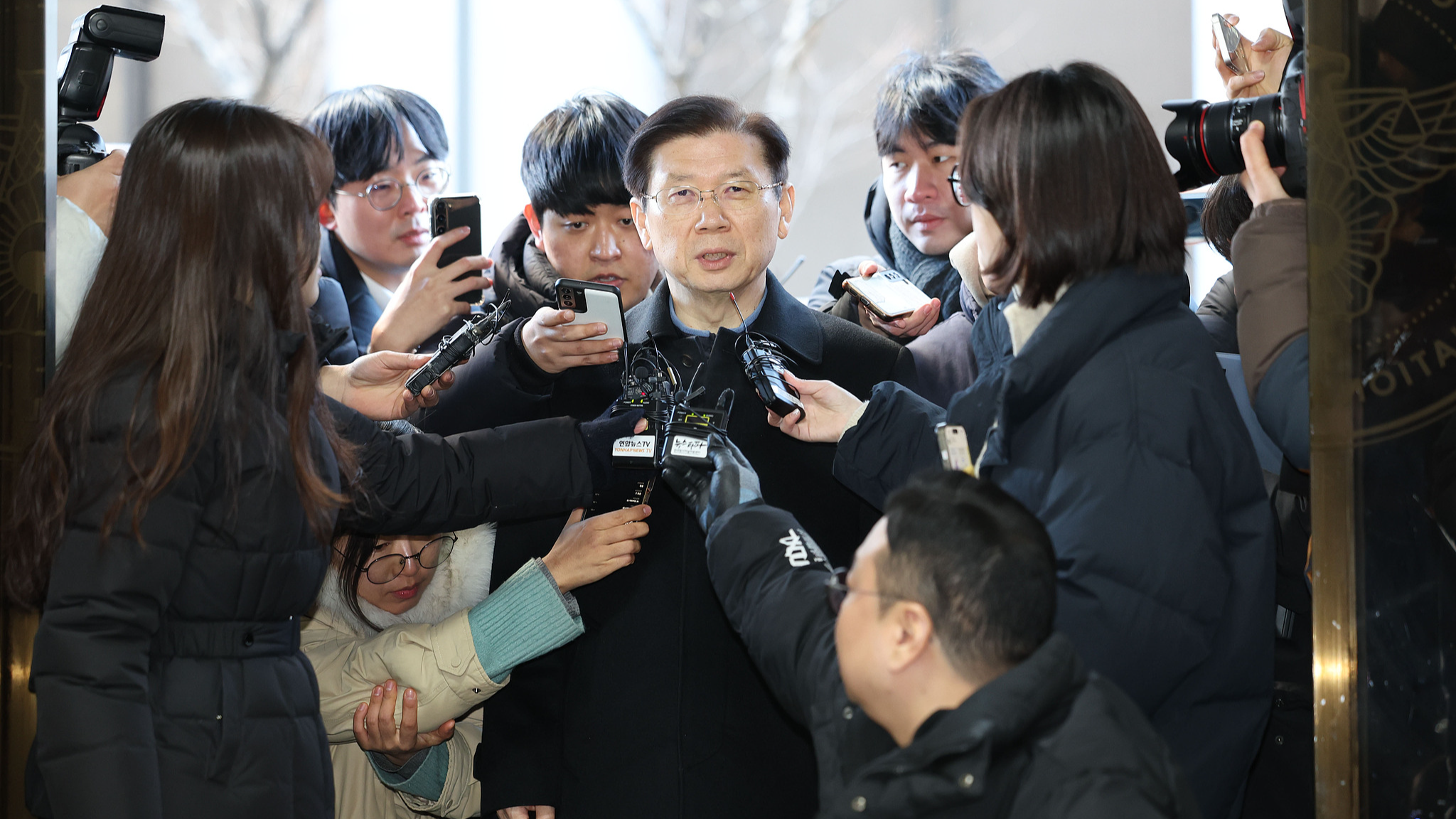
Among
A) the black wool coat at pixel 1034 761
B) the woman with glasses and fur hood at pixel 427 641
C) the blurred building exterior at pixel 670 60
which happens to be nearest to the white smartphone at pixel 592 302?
the woman with glasses and fur hood at pixel 427 641

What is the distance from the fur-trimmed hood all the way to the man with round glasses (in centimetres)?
84

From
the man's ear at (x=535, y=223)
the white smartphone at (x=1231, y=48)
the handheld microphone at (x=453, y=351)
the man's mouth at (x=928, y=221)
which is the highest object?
the white smartphone at (x=1231, y=48)

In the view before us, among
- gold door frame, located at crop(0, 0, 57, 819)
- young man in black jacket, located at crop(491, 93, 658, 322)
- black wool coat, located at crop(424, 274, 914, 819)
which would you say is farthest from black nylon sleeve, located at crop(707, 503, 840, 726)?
gold door frame, located at crop(0, 0, 57, 819)

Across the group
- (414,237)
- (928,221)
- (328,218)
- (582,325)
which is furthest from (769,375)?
(328,218)

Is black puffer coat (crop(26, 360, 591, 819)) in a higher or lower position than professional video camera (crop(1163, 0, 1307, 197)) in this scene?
lower

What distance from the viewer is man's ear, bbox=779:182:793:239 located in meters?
2.36

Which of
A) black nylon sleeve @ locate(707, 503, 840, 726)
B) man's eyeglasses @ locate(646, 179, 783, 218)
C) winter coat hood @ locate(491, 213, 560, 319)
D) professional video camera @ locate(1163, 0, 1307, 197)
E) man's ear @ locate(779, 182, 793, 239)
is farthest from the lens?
winter coat hood @ locate(491, 213, 560, 319)

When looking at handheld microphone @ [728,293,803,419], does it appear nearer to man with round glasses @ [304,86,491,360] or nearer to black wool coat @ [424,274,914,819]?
black wool coat @ [424,274,914,819]

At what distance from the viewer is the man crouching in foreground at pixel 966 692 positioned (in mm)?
1223

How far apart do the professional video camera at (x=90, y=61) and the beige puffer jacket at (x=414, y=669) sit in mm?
820

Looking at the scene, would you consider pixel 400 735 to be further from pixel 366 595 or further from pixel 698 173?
pixel 698 173

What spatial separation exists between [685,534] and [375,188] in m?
1.50

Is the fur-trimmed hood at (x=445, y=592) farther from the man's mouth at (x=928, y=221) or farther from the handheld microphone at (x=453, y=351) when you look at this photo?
the man's mouth at (x=928, y=221)

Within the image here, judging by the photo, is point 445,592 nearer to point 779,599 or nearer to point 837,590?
point 779,599
